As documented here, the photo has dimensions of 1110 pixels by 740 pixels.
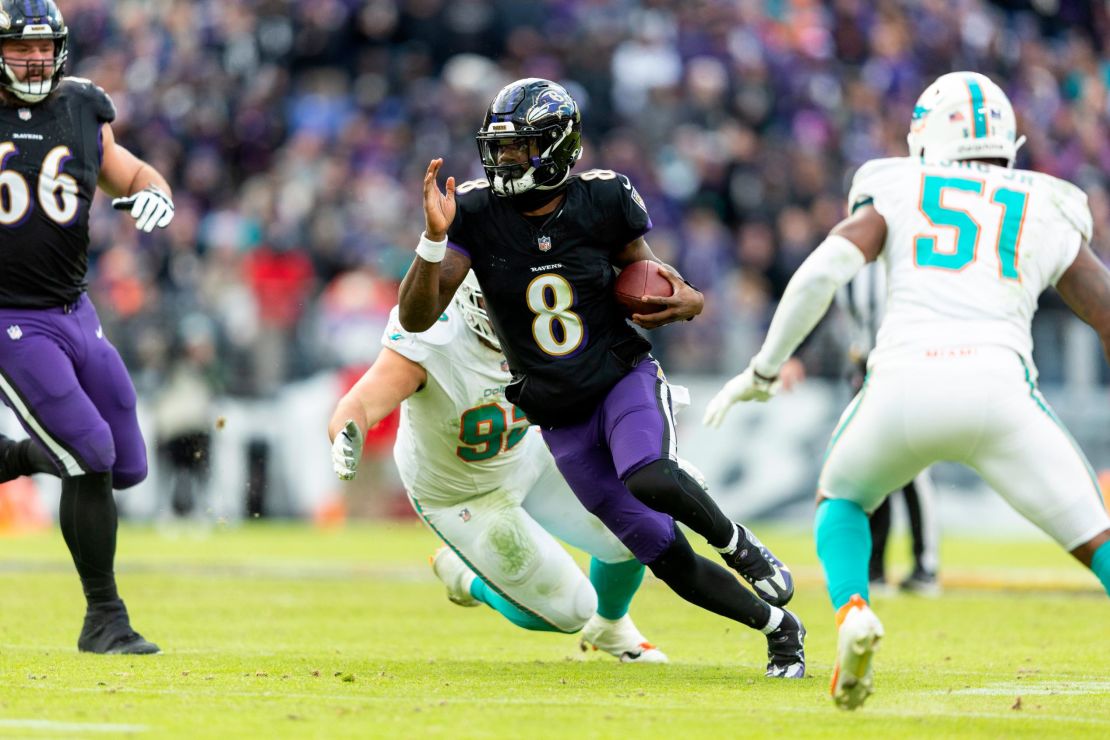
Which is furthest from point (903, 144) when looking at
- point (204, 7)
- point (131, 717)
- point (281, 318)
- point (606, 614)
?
point (131, 717)

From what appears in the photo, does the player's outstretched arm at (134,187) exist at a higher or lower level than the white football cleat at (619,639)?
higher

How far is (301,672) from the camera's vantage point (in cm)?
662

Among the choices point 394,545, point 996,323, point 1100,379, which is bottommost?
point 394,545

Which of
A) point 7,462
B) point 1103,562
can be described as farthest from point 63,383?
point 1103,562

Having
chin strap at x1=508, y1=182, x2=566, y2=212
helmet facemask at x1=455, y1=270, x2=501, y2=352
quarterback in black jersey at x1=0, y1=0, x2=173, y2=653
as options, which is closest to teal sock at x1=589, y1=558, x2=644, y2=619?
helmet facemask at x1=455, y1=270, x2=501, y2=352

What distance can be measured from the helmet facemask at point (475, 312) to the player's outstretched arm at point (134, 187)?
1.32m

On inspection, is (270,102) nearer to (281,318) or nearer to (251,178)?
(251,178)

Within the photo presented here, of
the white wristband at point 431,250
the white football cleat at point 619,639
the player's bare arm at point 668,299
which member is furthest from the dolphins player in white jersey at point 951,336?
the white football cleat at point 619,639

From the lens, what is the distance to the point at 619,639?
748 cm

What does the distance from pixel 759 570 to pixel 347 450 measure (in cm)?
158

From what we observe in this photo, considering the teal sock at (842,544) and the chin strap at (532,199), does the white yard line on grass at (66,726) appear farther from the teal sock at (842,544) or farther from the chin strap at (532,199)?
the chin strap at (532,199)

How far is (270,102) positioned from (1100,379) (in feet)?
29.0

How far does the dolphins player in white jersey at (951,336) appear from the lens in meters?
5.27

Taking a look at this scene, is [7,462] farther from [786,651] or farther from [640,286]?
[786,651]
